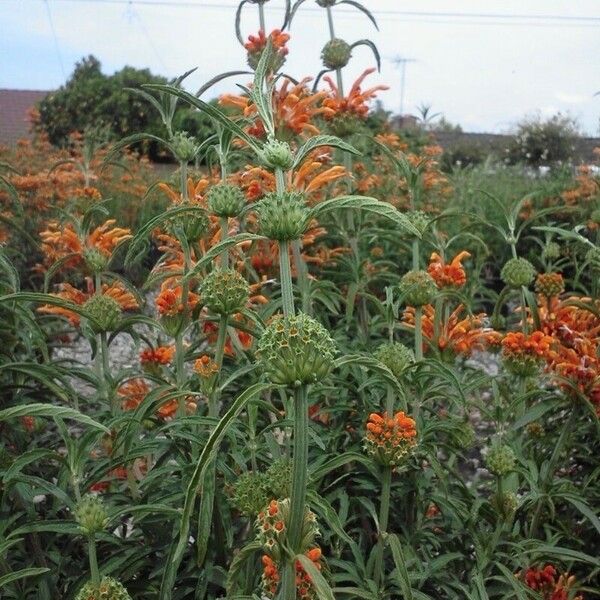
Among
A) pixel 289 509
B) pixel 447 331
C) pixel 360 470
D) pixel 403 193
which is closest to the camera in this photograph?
pixel 289 509

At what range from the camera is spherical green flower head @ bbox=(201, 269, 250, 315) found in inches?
47.3

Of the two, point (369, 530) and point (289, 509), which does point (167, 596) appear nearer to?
point (289, 509)

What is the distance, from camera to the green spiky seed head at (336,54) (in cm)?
209

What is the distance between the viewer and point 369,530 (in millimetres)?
1456

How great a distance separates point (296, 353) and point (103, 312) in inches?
30.1

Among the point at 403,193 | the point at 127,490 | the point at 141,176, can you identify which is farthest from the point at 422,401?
the point at 141,176

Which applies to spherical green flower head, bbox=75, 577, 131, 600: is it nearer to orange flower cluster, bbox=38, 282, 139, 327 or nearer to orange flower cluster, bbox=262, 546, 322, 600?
orange flower cluster, bbox=262, 546, 322, 600

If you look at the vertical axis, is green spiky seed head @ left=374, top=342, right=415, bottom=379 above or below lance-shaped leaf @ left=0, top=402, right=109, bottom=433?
below

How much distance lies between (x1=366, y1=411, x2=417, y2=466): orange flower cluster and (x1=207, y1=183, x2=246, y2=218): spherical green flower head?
0.40m

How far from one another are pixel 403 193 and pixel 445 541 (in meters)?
3.71

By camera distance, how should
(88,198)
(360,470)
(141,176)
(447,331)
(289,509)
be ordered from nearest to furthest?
(289,509), (360,470), (447,331), (88,198), (141,176)

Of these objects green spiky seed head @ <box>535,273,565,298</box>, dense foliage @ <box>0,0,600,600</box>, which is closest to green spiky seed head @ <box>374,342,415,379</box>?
dense foliage @ <box>0,0,600,600</box>

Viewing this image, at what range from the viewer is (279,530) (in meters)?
0.84

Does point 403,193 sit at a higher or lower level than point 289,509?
lower
